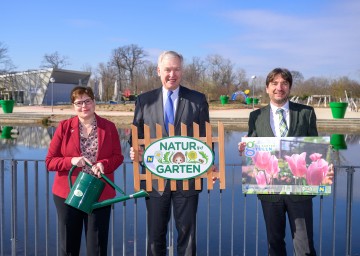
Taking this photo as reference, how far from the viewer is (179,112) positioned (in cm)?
338

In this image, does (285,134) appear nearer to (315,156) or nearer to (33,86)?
(315,156)

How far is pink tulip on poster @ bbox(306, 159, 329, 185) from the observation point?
136 inches

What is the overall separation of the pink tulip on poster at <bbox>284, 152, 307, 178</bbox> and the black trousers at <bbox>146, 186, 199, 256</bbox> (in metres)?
0.88

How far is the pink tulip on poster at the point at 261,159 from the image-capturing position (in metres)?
3.49

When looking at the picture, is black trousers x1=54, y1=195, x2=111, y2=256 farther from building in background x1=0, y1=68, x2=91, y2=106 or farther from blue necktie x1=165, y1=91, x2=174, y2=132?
building in background x1=0, y1=68, x2=91, y2=106

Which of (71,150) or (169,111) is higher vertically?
(169,111)

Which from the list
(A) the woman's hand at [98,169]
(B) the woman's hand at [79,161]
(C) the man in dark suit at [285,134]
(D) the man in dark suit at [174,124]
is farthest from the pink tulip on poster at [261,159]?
(B) the woman's hand at [79,161]

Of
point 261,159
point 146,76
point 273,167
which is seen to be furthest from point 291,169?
point 146,76

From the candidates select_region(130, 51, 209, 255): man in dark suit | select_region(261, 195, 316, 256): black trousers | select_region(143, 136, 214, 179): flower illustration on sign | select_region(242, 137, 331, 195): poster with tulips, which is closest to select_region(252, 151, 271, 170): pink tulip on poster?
select_region(242, 137, 331, 195): poster with tulips

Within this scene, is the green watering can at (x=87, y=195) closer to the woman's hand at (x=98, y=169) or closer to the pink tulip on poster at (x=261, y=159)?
the woman's hand at (x=98, y=169)

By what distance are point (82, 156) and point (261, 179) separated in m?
1.56

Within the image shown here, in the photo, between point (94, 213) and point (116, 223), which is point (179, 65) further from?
point (116, 223)

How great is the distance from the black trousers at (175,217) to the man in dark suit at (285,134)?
2.19 feet

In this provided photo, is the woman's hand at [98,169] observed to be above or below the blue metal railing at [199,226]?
above
